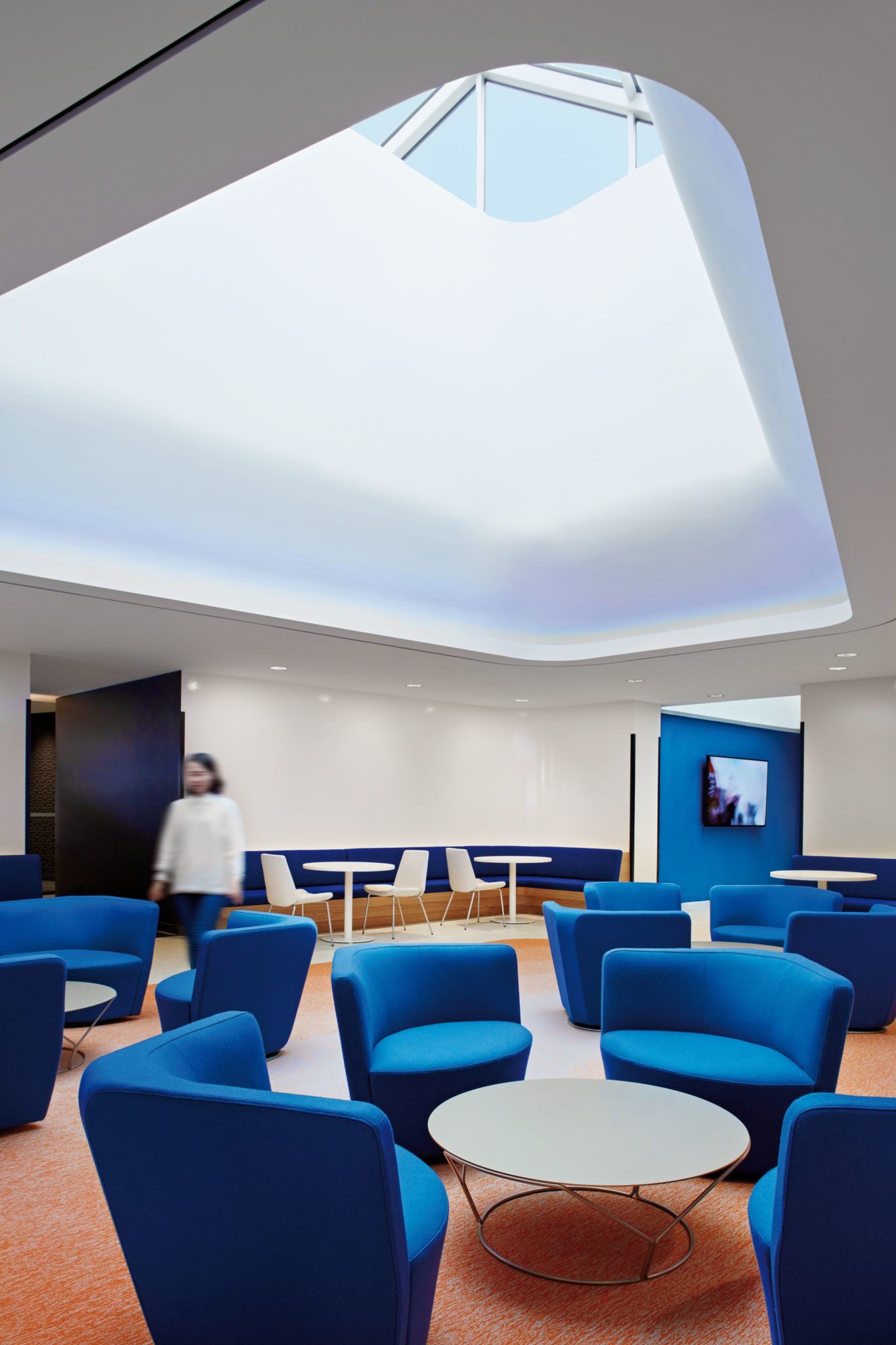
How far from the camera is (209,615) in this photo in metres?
7.27

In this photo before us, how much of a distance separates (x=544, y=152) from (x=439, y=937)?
305 inches

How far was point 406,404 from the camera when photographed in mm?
5992

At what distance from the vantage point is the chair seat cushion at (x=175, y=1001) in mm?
4762

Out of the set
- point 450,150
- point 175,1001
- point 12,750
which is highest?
point 450,150

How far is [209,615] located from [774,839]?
38.9 feet

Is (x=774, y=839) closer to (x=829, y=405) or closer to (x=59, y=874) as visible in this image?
(x=59, y=874)

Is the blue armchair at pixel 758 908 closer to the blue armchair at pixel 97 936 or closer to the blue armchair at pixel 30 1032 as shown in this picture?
the blue armchair at pixel 97 936

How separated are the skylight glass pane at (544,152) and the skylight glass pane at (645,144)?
0.07 meters

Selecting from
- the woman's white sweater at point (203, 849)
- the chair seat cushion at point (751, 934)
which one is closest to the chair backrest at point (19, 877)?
the woman's white sweater at point (203, 849)

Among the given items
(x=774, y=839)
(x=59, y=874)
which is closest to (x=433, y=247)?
(x=59, y=874)

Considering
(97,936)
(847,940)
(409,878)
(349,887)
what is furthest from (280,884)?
(847,940)

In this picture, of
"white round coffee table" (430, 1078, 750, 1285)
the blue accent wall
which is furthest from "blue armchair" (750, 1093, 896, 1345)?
the blue accent wall

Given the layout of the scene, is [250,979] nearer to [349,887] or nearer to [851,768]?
[349,887]

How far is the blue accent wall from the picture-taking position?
13.6 m
